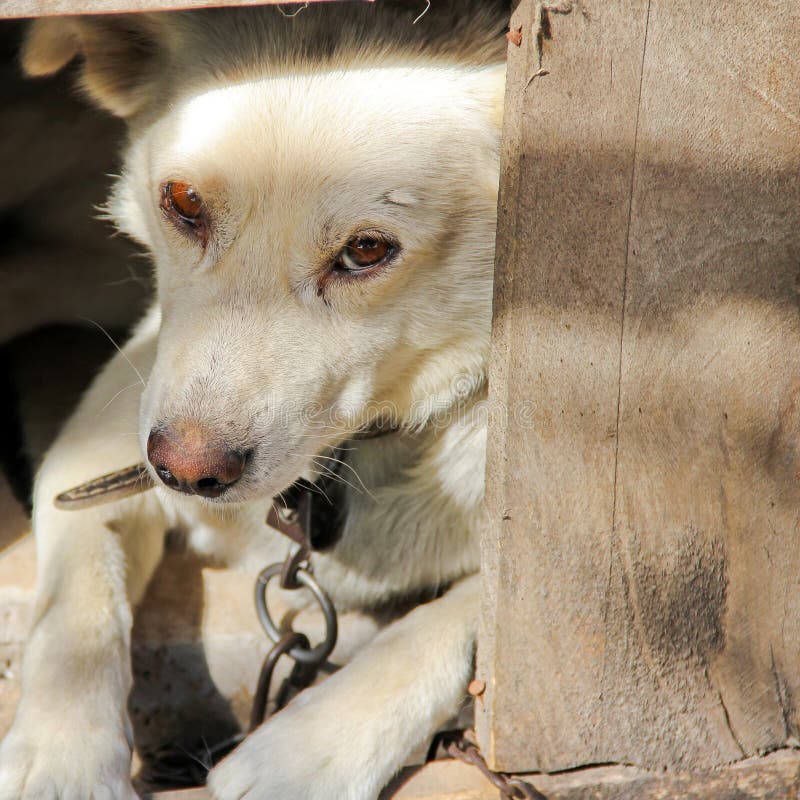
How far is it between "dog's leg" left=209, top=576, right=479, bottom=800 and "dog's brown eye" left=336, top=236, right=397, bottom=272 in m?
0.72

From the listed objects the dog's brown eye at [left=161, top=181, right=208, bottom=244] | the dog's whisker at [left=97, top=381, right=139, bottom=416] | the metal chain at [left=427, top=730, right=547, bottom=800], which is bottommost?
the metal chain at [left=427, top=730, right=547, bottom=800]

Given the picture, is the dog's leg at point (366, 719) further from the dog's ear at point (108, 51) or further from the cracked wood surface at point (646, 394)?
the dog's ear at point (108, 51)

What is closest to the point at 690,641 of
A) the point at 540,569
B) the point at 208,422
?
the point at 540,569

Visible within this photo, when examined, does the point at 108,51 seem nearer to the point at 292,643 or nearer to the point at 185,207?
the point at 185,207

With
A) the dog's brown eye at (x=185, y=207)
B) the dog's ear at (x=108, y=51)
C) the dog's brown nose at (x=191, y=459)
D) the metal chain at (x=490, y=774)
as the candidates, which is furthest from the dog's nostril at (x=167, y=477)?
the dog's ear at (x=108, y=51)

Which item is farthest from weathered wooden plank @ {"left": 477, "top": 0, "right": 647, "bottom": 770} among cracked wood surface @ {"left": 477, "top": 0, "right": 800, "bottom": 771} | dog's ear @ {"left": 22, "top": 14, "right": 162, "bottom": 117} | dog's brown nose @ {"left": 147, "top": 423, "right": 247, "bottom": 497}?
dog's ear @ {"left": 22, "top": 14, "right": 162, "bottom": 117}

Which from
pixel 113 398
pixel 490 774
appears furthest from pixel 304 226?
pixel 490 774

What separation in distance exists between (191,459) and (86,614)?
1.79ft

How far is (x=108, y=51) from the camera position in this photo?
1938 millimetres

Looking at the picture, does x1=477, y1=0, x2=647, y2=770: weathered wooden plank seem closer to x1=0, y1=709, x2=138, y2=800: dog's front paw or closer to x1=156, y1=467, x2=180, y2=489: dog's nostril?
x1=156, y1=467, x2=180, y2=489: dog's nostril

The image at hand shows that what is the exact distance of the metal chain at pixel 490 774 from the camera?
1.49 metres

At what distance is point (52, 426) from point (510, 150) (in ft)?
6.61

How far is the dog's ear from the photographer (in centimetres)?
190

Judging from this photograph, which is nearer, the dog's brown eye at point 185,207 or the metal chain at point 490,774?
the metal chain at point 490,774
